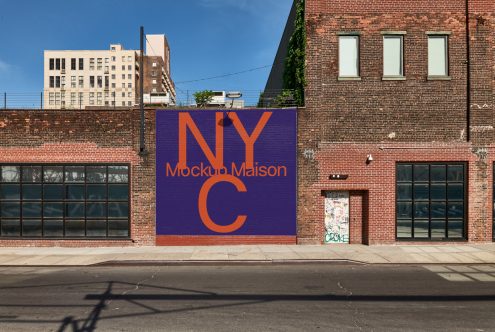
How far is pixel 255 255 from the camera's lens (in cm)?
1455

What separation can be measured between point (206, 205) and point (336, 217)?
569 centimetres

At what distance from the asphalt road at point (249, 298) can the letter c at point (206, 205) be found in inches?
153

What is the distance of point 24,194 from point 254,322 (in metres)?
13.7

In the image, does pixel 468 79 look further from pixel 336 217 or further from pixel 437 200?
pixel 336 217

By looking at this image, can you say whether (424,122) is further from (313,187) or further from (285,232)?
(285,232)

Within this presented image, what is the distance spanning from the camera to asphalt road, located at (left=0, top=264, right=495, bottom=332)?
24.9 feet

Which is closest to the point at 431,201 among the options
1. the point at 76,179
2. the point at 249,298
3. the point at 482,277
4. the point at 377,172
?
the point at 377,172

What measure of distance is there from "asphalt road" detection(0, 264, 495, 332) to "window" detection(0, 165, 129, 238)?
13.8ft

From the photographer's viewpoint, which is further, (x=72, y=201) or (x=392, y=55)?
(x=392, y=55)

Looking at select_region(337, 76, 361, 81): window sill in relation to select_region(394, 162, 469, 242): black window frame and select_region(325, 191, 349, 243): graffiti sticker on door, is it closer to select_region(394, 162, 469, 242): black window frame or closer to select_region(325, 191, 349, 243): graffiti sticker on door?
select_region(394, 162, 469, 242): black window frame

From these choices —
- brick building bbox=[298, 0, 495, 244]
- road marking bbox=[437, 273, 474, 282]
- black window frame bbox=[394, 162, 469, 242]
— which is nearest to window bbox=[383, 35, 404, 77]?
brick building bbox=[298, 0, 495, 244]

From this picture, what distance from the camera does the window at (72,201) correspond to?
17016 millimetres

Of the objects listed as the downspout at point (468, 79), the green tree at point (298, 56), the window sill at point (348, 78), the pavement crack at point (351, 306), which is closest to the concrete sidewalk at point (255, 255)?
the pavement crack at point (351, 306)

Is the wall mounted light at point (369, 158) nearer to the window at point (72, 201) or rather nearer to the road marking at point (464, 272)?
the road marking at point (464, 272)
